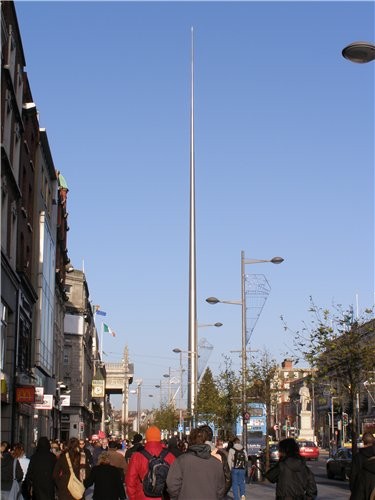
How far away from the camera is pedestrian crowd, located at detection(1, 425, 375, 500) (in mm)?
9562

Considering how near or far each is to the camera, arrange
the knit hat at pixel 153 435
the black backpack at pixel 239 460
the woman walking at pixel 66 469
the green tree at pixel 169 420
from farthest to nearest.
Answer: the green tree at pixel 169 420 < the black backpack at pixel 239 460 < the woman walking at pixel 66 469 < the knit hat at pixel 153 435

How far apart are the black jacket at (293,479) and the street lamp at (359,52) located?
248 inches

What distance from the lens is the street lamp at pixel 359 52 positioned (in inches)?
555

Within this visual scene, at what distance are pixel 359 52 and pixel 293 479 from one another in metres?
6.63

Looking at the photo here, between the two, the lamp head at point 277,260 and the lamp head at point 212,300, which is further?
the lamp head at point 212,300

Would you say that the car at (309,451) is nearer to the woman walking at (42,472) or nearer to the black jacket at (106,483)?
the woman walking at (42,472)

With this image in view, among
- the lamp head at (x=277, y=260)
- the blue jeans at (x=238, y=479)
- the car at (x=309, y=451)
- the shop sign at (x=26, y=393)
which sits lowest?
the car at (x=309, y=451)

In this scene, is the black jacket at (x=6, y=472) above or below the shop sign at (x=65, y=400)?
below

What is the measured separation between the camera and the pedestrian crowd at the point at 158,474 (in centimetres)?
956

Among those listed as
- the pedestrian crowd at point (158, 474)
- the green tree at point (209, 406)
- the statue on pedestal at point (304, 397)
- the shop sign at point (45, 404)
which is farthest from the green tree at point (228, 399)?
the statue on pedestal at point (304, 397)

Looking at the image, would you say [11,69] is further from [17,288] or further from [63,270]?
[63,270]

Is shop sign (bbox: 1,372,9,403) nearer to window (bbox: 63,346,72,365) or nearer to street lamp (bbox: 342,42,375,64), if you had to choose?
street lamp (bbox: 342,42,375,64)

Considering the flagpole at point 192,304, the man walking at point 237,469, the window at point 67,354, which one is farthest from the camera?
the window at point 67,354

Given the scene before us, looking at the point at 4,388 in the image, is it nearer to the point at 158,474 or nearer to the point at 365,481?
the point at 158,474
